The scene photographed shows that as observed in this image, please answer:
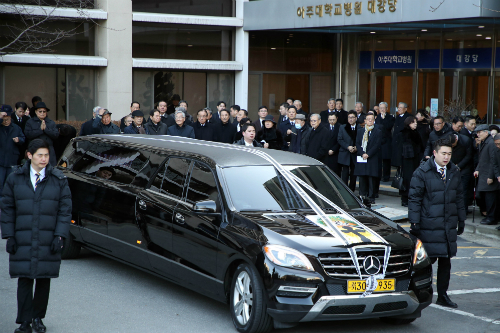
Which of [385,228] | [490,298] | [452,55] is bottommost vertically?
[490,298]

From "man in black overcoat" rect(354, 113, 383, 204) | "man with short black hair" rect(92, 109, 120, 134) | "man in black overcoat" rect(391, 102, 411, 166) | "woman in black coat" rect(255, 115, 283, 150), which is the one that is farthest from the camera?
"man in black overcoat" rect(391, 102, 411, 166)

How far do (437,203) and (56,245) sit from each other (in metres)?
3.90

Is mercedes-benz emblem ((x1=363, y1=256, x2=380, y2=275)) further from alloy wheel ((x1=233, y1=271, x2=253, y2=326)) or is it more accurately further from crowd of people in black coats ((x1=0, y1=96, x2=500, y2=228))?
crowd of people in black coats ((x1=0, y1=96, x2=500, y2=228))

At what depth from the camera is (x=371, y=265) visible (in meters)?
5.86

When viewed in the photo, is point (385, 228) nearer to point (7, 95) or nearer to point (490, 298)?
point (490, 298)

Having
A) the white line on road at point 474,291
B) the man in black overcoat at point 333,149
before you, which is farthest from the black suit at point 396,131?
the white line on road at point 474,291

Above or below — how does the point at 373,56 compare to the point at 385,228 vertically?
above

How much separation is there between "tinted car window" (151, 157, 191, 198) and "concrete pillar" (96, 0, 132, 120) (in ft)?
50.2

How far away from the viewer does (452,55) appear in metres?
20.4

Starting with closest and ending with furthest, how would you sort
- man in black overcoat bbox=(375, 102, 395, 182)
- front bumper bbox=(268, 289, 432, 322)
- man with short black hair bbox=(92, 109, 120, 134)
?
front bumper bbox=(268, 289, 432, 322)
man with short black hair bbox=(92, 109, 120, 134)
man in black overcoat bbox=(375, 102, 395, 182)

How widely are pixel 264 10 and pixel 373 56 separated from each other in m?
4.25

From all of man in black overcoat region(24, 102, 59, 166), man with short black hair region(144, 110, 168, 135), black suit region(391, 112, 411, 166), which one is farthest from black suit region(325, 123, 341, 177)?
man in black overcoat region(24, 102, 59, 166)

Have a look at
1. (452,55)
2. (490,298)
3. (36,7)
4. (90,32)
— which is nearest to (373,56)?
(452,55)

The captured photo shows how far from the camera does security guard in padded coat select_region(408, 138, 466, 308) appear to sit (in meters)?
7.04
